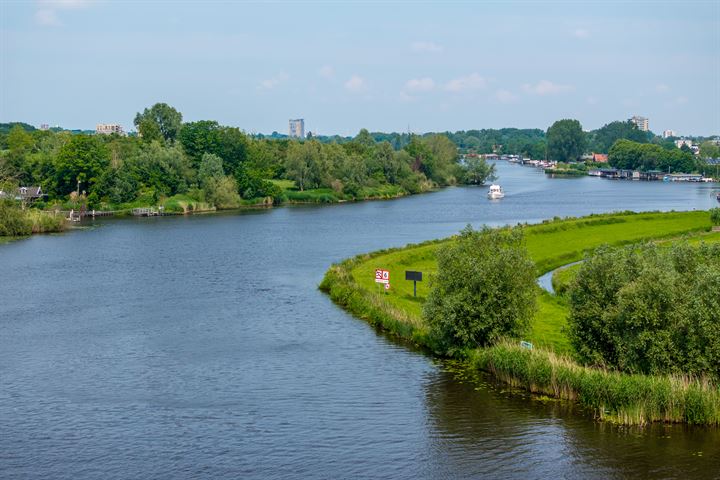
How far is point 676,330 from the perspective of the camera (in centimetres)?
3284

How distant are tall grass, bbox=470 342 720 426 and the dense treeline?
3657 inches

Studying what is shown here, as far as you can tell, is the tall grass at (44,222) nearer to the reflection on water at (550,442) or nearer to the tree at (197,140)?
the tree at (197,140)

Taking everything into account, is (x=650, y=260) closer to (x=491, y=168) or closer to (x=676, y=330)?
(x=676, y=330)

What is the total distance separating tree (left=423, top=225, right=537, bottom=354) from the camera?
128ft

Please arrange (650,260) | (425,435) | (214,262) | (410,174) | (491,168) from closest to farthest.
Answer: (425,435), (650,260), (214,262), (410,174), (491,168)

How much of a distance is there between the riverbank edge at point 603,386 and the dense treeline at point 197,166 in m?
87.2

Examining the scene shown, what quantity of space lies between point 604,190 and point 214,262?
371 feet

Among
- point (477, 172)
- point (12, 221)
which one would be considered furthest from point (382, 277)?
point (477, 172)

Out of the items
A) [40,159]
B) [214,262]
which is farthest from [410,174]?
[214,262]

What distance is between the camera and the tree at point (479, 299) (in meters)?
39.0

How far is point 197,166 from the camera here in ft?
445

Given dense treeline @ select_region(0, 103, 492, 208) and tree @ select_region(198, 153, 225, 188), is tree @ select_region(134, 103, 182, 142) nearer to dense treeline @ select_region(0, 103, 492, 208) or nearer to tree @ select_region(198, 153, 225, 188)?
dense treeline @ select_region(0, 103, 492, 208)

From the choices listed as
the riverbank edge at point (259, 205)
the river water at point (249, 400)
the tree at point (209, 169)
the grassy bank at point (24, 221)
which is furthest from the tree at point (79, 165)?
the river water at point (249, 400)

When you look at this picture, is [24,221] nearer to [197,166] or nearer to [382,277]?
[197,166]
